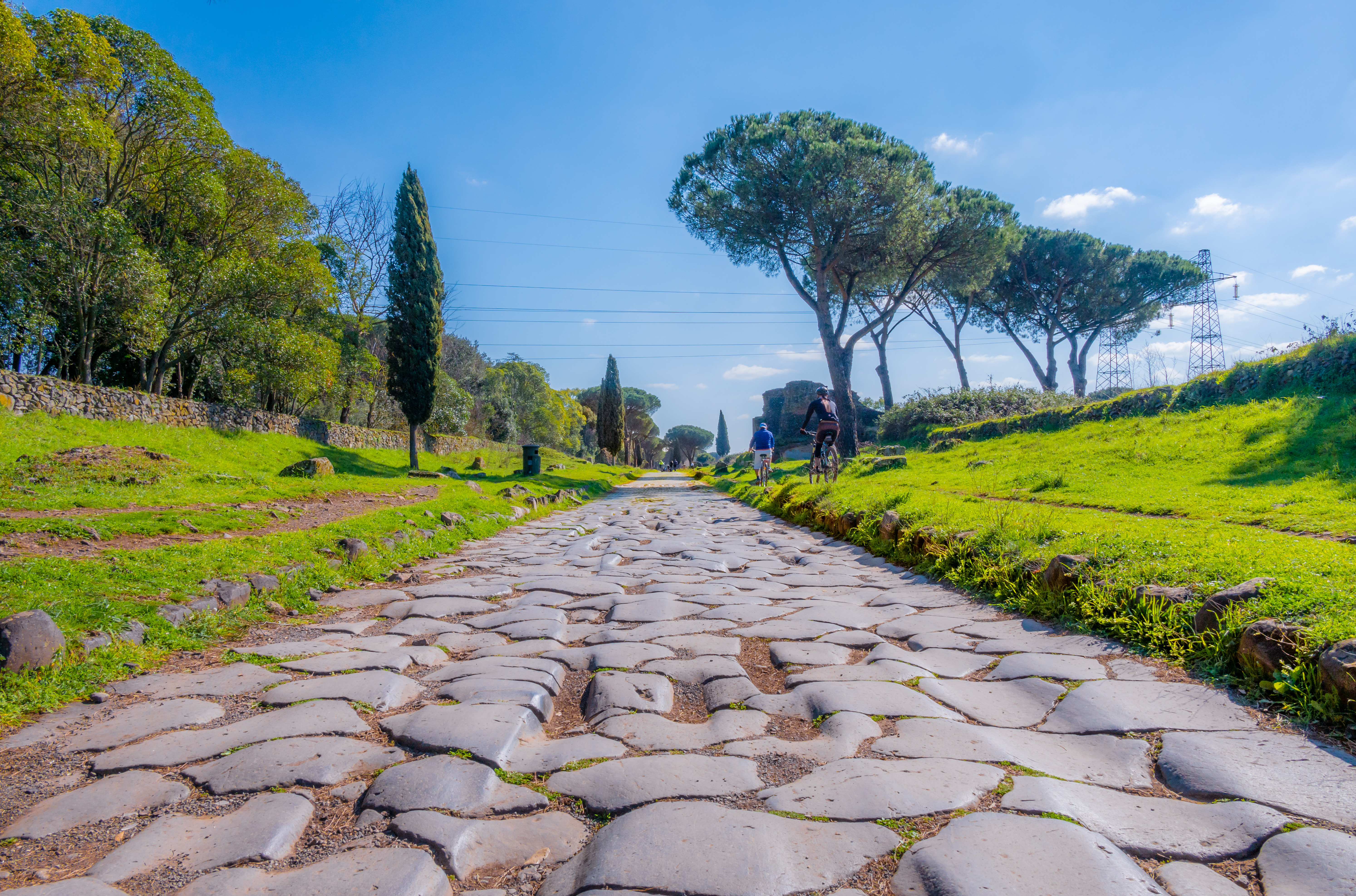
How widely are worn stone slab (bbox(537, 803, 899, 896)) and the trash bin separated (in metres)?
16.7

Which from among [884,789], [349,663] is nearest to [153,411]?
[349,663]

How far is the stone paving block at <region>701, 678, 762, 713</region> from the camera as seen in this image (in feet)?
8.16

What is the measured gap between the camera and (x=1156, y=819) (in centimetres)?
157

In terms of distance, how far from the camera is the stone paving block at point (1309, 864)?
50.3 inches

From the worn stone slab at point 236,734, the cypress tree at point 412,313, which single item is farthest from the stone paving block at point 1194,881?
the cypress tree at point 412,313

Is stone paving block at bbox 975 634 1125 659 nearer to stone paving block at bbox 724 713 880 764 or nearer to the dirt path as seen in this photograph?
stone paving block at bbox 724 713 880 764

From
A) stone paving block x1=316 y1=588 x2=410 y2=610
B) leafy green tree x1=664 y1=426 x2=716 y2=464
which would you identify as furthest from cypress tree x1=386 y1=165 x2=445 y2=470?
leafy green tree x1=664 y1=426 x2=716 y2=464

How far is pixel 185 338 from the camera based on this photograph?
15297 mm

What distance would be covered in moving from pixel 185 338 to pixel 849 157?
18583 millimetres

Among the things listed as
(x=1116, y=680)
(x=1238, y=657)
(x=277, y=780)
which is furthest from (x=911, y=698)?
(x=277, y=780)

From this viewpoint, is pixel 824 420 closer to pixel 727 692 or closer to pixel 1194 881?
pixel 727 692

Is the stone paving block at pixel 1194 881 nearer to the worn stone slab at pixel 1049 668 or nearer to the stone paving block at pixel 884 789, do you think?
the stone paving block at pixel 884 789

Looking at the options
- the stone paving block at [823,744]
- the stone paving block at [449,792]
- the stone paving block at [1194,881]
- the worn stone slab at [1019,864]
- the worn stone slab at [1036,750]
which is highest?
the worn stone slab at [1019,864]

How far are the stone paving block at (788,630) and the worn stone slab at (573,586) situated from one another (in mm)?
1288
